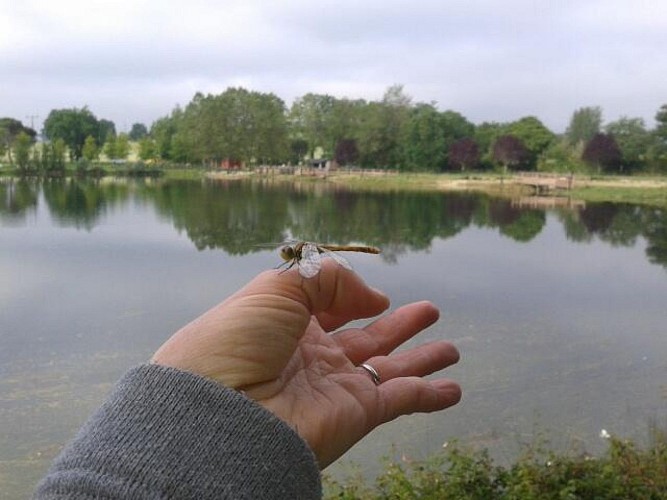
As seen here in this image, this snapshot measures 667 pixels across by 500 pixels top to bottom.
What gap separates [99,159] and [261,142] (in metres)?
17.1

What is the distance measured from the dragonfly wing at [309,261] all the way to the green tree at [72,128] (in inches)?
2359

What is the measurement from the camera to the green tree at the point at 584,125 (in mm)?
46094

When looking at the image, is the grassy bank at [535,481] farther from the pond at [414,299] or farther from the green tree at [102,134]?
the green tree at [102,134]

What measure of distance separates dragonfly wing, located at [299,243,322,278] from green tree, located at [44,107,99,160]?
5992 centimetres

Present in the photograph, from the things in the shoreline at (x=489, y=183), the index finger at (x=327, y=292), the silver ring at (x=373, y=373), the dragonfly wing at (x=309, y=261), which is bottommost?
the shoreline at (x=489, y=183)

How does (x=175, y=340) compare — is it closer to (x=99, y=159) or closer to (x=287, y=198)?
(x=287, y=198)

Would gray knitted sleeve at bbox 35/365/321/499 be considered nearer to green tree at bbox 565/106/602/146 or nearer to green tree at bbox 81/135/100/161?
green tree at bbox 565/106/602/146

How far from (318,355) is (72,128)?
6257 centimetres

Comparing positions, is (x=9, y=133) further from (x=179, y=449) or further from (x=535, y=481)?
(x=179, y=449)

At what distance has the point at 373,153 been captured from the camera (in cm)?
4716

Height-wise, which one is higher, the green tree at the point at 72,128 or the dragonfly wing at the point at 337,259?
the green tree at the point at 72,128

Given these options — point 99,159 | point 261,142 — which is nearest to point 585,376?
point 261,142

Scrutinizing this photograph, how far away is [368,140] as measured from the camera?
4625 cm

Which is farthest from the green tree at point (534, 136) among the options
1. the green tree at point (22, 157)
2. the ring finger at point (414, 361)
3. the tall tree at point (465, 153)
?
the ring finger at point (414, 361)
